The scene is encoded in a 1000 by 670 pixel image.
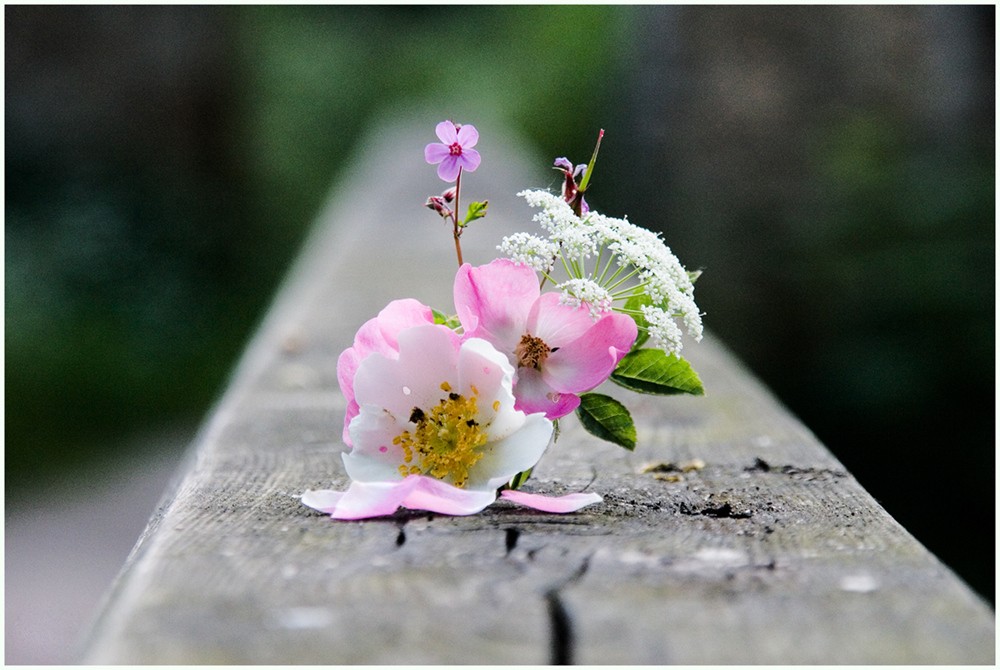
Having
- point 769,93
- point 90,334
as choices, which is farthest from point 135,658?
point 90,334

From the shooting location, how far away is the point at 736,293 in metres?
6.43

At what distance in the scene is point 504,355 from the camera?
117cm

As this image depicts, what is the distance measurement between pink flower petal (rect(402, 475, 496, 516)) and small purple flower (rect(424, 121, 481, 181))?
37 centimetres

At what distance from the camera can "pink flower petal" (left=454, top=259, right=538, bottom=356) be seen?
120cm

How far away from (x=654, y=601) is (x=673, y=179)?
655 centimetres

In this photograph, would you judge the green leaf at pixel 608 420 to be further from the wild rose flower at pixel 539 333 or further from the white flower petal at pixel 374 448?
the white flower petal at pixel 374 448

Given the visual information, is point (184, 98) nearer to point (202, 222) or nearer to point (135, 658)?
point (202, 222)

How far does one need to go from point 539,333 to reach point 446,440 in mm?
170

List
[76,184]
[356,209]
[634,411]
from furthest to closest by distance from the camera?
1. [76,184]
2. [356,209]
3. [634,411]

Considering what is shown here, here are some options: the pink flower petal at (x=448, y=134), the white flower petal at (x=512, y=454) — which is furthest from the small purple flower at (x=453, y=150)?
the white flower petal at (x=512, y=454)

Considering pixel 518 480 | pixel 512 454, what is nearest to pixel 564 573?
pixel 512 454

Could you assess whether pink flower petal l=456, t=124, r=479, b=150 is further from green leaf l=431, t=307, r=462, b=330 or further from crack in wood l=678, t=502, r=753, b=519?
crack in wood l=678, t=502, r=753, b=519

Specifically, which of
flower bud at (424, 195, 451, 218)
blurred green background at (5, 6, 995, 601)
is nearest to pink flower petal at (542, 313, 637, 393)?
flower bud at (424, 195, 451, 218)

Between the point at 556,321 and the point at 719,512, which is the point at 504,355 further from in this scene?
the point at 719,512
